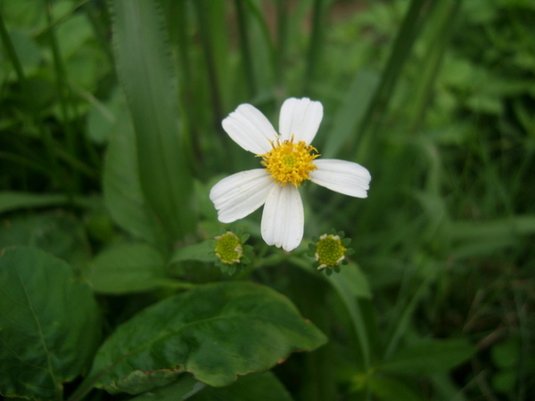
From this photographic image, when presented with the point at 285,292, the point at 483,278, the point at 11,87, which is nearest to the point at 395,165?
the point at 483,278

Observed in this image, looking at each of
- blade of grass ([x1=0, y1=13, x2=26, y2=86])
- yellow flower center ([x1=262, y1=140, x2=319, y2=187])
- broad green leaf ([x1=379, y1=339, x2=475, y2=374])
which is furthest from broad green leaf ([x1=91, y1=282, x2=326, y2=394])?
blade of grass ([x1=0, y1=13, x2=26, y2=86])

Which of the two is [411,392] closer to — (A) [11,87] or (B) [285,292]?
(B) [285,292]

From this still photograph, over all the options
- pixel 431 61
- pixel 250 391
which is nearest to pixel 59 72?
pixel 250 391

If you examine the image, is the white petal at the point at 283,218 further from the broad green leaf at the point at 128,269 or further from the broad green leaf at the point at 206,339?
the broad green leaf at the point at 128,269

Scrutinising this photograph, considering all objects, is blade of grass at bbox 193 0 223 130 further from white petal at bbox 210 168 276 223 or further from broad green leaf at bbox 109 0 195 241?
white petal at bbox 210 168 276 223

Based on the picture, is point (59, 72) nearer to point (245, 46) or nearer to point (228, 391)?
point (245, 46)

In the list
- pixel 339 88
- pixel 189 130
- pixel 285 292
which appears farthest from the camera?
pixel 339 88
